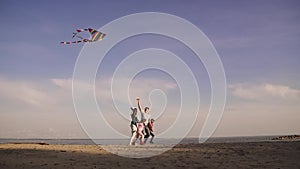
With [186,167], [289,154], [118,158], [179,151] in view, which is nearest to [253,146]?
[289,154]

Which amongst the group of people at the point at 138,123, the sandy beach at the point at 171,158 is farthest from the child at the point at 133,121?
the sandy beach at the point at 171,158

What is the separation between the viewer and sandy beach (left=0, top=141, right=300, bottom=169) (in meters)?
13.6

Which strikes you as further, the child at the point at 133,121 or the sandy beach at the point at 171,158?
the child at the point at 133,121

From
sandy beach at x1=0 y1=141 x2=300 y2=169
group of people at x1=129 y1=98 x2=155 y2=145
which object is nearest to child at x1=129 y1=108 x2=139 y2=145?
group of people at x1=129 y1=98 x2=155 y2=145

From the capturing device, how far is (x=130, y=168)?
13266 mm

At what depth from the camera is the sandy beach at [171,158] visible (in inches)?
537

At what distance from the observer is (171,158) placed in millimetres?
15219

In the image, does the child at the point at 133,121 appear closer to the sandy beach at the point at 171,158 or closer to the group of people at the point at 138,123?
the group of people at the point at 138,123

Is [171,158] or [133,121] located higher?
[133,121]

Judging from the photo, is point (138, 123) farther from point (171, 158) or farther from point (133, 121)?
point (171, 158)

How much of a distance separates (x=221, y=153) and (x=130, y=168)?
5.58m

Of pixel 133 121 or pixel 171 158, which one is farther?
pixel 133 121

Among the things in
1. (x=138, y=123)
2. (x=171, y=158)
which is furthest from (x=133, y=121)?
(x=171, y=158)

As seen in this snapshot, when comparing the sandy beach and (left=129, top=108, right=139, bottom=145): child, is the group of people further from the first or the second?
the sandy beach
